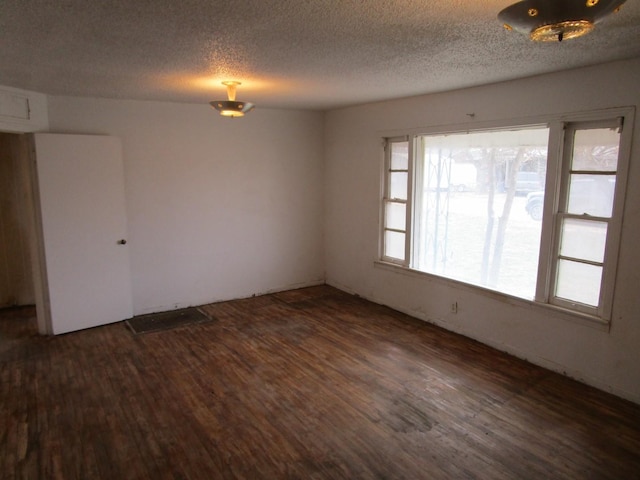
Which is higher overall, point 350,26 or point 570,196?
point 350,26

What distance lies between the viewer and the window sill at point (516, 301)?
3.39 m

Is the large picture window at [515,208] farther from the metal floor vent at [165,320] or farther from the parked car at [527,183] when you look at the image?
the metal floor vent at [165,320]

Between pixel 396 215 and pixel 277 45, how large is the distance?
3.07 meters

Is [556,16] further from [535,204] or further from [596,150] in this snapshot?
[535,204]

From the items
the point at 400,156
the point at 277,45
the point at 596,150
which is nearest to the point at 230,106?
the point at 277,45

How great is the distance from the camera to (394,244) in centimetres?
537

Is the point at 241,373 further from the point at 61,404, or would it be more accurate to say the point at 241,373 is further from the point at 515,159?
the point at 515,159

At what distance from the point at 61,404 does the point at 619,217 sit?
446cm

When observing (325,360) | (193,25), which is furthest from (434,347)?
(193,25)

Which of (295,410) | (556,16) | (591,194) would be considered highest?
(556,16)

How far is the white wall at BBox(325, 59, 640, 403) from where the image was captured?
318 cm

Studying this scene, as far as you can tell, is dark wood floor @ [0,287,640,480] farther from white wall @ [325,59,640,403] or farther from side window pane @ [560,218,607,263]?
side window pane @ [560,218,607,263]

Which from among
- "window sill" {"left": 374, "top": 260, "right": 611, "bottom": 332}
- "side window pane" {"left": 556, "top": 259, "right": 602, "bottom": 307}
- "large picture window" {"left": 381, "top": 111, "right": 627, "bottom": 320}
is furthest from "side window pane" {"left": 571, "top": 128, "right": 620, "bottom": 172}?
"window sill" {"left": 374, "top": 260, "right": 611, "bottom": 332}

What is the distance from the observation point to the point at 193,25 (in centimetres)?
225
